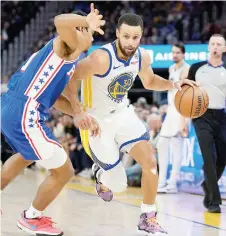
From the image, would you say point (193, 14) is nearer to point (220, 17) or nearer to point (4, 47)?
point (220, 17)

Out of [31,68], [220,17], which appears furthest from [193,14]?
[31,68]

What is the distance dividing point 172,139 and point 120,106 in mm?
4062

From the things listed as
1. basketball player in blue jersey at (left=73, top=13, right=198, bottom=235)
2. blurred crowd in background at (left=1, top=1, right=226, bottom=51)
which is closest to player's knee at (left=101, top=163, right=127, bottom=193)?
basketball player in blue jersey at (left=73, top=13, right=198, bottom=235)

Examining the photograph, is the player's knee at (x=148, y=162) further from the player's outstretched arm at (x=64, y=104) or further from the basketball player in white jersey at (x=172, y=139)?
the basketball player in white jersey at (x=172, y=139)

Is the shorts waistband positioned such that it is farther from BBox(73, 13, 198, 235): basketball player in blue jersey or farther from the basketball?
the basketball

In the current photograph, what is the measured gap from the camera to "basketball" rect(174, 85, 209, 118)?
607cm

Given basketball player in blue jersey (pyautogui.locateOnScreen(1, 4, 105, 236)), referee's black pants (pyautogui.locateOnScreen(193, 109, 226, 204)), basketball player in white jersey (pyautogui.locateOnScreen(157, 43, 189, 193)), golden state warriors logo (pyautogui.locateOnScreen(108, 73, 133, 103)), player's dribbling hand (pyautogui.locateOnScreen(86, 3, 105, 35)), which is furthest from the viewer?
basketball player in white jersey (pyautogui.locateOnScreen(157, 43, 189, 193))

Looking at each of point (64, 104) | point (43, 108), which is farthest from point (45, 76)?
point (64, 104)

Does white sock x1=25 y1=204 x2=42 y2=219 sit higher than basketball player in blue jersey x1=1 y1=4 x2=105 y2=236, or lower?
lower

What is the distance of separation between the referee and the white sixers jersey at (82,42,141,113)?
6.28 ft

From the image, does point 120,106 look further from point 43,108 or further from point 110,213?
Result: point 110,213

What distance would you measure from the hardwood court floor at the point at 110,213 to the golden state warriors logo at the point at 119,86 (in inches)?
48.2

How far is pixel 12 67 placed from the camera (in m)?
21.1

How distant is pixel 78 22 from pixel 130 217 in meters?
2.66
